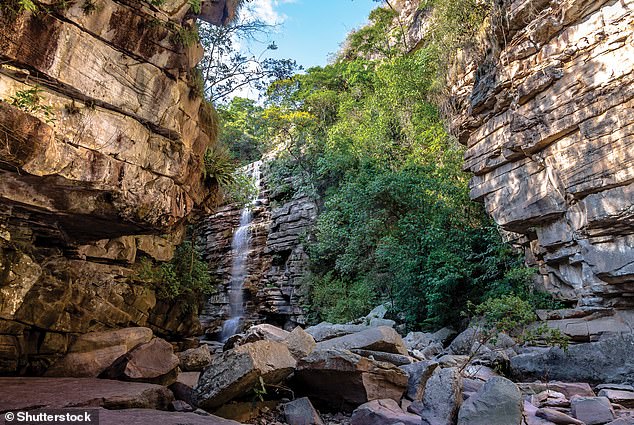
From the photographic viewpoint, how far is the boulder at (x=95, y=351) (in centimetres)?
623

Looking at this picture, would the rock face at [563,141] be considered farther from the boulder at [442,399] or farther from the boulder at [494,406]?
the boulder at [494,406]

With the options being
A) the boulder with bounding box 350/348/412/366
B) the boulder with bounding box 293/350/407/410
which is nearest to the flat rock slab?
the boulder with bounding box 293/350/407/410

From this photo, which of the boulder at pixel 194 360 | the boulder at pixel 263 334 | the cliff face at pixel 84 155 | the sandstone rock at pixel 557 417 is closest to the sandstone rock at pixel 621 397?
the sandstone rock at pixel 557 417

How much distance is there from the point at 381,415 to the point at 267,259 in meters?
15.8

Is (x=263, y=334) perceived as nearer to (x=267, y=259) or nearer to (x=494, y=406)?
(x=494, y=406)

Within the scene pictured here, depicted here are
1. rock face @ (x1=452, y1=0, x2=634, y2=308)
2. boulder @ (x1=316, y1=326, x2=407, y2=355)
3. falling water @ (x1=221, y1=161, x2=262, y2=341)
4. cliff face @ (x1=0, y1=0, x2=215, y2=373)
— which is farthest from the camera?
falling water @ (x1=221, y1=161, x2=262, y2=341)

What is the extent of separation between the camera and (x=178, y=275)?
10.4 metres

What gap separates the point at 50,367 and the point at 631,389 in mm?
9115

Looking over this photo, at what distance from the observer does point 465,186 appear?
1398 centimetres

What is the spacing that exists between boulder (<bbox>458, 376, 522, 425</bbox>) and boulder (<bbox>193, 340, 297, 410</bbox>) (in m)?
2.38

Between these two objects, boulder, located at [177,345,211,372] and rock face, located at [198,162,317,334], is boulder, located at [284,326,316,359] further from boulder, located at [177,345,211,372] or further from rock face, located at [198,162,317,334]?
rock face, located at [198,162,317,334]

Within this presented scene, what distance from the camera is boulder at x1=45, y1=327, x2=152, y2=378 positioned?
20.4ft

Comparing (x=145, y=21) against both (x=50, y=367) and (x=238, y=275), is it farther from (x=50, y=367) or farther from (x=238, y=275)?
(x=238, y=275)

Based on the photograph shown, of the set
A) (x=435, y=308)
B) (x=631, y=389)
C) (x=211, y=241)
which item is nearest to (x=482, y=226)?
(x=435, y=308)
